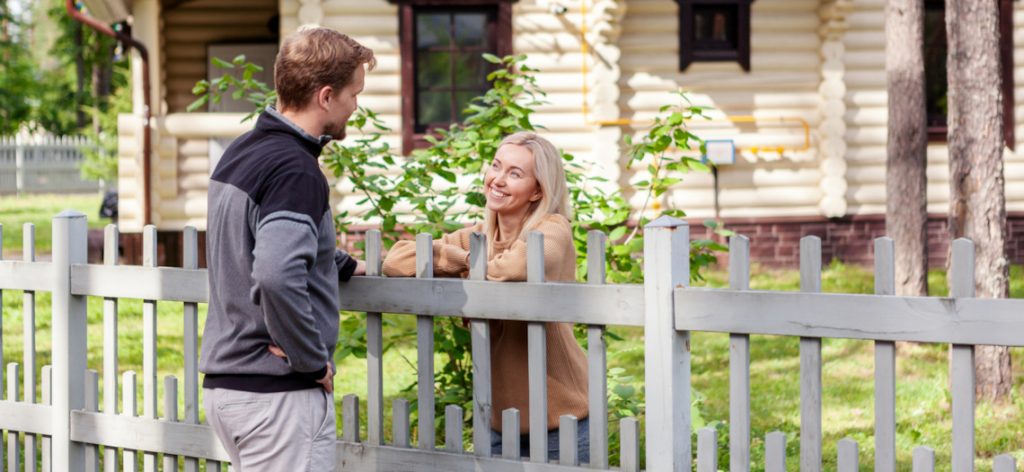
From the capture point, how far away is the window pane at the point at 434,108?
1517 cm

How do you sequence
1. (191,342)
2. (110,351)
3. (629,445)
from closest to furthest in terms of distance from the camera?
1. (629,445)
2. (191,342)
3. (110,351)

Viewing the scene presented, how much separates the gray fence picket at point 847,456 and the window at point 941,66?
40.7 ft

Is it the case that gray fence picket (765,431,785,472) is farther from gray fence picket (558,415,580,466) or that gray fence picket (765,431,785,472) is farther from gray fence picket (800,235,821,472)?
gray fence picket (558,415,580,466)

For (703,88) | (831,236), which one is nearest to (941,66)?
(831,236)

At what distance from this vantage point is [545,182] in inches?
175

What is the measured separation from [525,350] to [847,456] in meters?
1.11

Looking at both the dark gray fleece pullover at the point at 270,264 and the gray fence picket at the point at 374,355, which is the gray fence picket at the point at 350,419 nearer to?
the gray fence picket at the point at 374,355

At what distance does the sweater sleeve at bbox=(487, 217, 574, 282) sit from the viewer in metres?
4.19

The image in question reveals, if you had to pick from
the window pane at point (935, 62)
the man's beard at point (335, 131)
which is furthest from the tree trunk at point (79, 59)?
the man's beard at point (335, 131)

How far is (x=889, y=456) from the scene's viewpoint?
3674 mm

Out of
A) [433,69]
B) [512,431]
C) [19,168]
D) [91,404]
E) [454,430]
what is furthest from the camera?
[19,168]

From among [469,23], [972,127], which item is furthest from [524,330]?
[469,23]

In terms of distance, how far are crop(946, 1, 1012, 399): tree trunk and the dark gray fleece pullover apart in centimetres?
582

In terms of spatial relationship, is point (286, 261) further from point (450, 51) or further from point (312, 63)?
point (450, 51)
